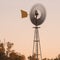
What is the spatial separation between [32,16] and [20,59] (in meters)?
21.3

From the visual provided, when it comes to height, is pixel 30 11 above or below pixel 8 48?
above

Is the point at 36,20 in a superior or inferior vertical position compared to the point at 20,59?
superior

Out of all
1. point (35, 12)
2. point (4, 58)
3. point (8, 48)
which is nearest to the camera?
point (35, 12)

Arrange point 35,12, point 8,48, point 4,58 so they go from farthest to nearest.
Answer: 1. point 8,48
2. point 4,58
3. point 35,12

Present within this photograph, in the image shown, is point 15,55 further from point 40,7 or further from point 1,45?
point 40,7

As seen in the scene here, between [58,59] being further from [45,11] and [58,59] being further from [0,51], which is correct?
[45,11]

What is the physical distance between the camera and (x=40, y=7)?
47562mm

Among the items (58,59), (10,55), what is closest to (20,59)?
(10,55)

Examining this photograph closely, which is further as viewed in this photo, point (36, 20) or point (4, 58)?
point (4, 58)

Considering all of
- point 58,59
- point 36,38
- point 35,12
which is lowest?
point 58,59

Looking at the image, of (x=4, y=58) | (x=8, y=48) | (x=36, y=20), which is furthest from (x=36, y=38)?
(x=8, y=48)

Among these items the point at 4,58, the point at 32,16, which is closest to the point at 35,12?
the point at 32,16

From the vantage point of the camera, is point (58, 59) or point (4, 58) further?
point (58, 59)

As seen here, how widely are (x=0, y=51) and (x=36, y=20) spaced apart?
2332cm
